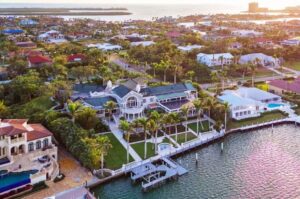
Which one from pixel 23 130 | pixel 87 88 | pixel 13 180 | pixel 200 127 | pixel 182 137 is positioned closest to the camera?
pixel 13 180

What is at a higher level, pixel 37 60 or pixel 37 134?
pixel 37 60

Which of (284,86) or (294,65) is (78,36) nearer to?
(294,65)

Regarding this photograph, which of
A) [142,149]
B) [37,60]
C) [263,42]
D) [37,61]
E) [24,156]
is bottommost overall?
[142,149]

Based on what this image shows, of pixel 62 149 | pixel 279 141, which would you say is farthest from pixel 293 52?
pixel 62 149

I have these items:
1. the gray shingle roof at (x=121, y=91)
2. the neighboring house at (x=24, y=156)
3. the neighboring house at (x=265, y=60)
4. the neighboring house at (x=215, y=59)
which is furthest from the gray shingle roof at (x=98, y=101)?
the neighboring house at (x=265, y=60)

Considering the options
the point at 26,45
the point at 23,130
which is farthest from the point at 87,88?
the point at 26,45

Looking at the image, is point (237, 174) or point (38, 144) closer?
point (38, 144)

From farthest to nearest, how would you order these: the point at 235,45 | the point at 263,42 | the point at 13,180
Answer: the point at 263,42, the point at 235,45, the point at 13,180
